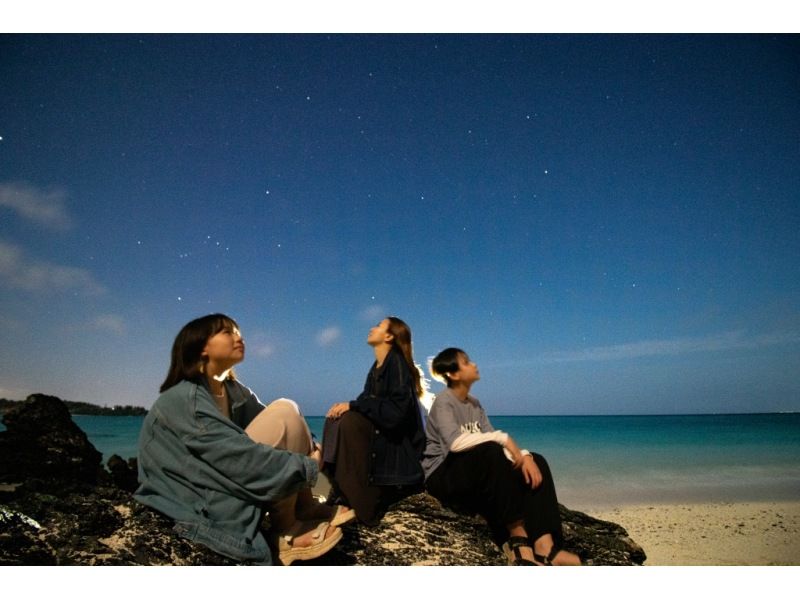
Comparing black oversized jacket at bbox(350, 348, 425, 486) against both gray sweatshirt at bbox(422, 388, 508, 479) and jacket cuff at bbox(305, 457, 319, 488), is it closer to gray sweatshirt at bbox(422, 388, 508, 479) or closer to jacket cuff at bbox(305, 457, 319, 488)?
gray sweatshirt at bbox(422, 388, 508, 479)

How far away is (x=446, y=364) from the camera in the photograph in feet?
10.6

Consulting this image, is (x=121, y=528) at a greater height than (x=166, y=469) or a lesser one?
lesser

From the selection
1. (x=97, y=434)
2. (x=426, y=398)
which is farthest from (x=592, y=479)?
(x=97, y=434)

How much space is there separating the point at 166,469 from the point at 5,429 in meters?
1.70

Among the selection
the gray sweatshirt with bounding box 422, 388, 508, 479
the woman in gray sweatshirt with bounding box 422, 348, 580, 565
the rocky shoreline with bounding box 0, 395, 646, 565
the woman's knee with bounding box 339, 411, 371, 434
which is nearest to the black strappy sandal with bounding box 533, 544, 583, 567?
the woman in gray sweatshirt with bounding box 422, 348, 580, 565

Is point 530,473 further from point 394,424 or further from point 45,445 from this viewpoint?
point 45,445

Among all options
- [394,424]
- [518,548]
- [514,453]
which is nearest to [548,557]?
[518,548]

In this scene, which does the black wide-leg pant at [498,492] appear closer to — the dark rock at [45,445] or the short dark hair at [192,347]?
the short dark hair at [192,347]

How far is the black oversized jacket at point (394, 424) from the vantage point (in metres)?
2.99

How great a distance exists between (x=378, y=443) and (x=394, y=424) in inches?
5.6

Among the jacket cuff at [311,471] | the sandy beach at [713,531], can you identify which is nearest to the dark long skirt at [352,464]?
the jacket cuff at [311,471]

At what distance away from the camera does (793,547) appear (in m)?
5.95
